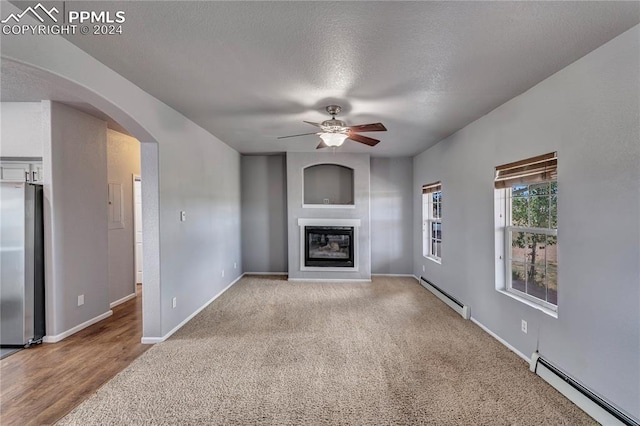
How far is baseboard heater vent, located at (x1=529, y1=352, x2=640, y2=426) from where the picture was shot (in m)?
1.92

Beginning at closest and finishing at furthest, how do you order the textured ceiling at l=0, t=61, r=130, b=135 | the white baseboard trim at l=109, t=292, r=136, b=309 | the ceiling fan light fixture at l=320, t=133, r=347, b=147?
the textured ceiling at l=0, t=61, r=130, b=135, the ceiling fan light fixture at l=320, t=133, r=347, b=147, the white baseboard trim at l=109, t=292, r=136, b=309

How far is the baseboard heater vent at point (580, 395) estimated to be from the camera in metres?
1.92

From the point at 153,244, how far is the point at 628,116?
13.6 feet

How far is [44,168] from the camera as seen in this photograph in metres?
3.37

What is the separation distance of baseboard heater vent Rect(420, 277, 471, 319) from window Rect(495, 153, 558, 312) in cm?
77

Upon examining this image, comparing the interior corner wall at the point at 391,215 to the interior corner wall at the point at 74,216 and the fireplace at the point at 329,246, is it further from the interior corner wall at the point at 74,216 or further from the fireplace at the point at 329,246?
the interior corner wall at the point at 74,216

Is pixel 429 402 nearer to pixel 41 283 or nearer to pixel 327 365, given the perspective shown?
pixel 327 365

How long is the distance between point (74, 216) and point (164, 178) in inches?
52.3

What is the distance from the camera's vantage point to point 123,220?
481cm

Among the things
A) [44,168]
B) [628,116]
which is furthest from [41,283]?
[628,116]

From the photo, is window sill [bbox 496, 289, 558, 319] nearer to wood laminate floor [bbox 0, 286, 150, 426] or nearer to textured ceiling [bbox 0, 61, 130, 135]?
wood laminate floor [bbox 0, 286, 150, 426]

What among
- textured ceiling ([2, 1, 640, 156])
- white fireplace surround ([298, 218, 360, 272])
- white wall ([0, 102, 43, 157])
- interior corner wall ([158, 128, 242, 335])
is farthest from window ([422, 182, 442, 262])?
white wall ([0, 102, 43, 157])

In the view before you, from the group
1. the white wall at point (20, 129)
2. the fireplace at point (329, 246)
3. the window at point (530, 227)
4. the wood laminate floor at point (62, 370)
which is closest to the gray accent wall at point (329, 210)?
the fireplace at point (329, 246)

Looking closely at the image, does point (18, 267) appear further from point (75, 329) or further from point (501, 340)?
point (501, 340)
